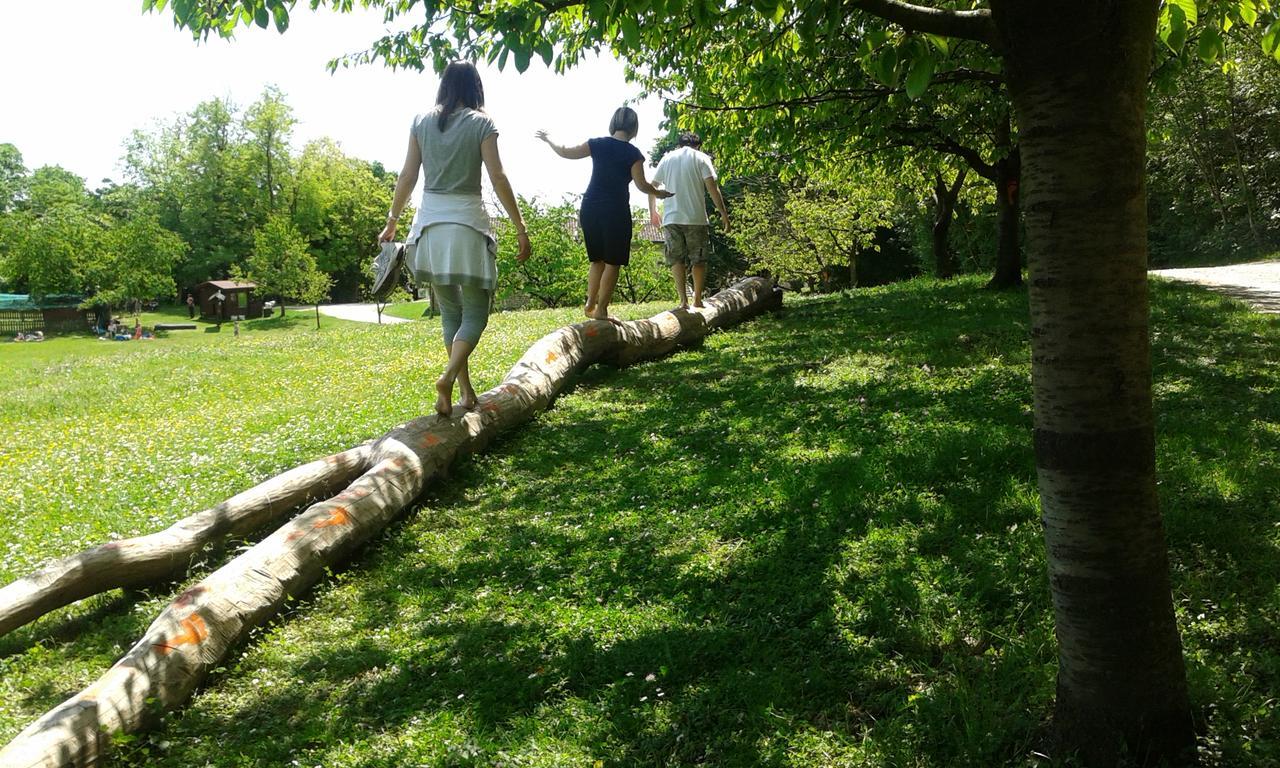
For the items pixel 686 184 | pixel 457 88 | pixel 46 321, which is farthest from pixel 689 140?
pixel 46 321

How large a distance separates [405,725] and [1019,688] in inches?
86.1

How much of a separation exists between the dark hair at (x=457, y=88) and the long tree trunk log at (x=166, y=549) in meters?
2.36

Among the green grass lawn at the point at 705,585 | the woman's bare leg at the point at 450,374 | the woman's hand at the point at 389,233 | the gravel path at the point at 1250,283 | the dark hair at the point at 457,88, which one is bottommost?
the green grass lawn at the point at 705,585

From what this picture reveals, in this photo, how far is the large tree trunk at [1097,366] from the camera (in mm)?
2195

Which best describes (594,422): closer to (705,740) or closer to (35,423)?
(705,740)

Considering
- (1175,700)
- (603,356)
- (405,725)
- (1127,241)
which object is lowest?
(405,725)

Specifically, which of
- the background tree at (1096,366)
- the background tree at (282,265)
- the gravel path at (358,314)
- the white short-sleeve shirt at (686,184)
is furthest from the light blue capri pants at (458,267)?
the gravel path at (358,314)

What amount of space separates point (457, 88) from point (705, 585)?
3.77m

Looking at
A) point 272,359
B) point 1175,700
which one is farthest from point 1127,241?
point 272,359

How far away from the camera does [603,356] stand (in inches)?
336

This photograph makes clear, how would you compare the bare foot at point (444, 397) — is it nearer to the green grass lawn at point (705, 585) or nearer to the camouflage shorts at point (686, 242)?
the green grass lawn at point (705, 585)

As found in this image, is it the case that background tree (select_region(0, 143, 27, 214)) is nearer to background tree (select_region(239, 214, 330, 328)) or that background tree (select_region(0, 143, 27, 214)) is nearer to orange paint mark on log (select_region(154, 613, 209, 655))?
background tree (select_region(239, 214, 330, 328))

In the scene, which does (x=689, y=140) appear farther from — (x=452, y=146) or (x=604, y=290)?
(x=452, y=146)


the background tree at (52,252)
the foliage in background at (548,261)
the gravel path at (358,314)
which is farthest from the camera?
the gravel path at (358,314)
